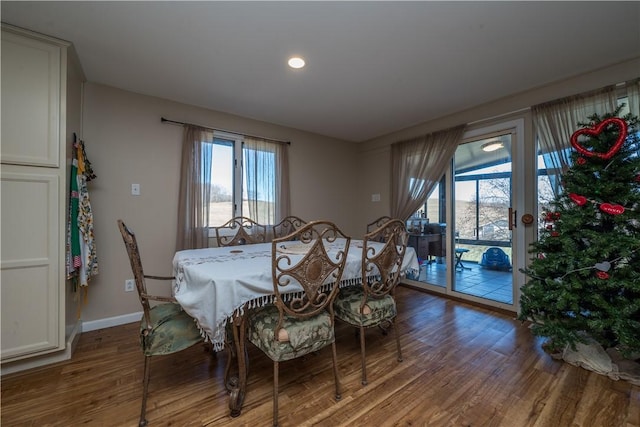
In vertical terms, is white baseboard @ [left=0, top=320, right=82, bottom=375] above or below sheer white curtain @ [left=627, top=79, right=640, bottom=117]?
below

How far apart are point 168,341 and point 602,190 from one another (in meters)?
3.02

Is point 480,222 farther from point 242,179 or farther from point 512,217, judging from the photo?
point 242,179

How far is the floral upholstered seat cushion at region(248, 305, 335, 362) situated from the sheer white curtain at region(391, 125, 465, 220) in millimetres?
2658

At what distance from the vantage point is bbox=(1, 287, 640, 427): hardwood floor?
4.83ft

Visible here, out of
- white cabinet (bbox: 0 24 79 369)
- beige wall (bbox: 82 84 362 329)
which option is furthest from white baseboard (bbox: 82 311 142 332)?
white cabinet (bbox: 0 24 79 369)

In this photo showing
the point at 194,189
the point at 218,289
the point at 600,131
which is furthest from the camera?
the point at 194,189

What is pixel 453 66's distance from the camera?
2352mm

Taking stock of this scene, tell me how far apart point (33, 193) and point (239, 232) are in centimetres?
156

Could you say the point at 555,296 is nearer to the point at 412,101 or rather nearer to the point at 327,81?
the point at 412,101

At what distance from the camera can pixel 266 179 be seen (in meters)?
3.68

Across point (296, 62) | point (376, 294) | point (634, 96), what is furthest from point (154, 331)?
point (634, 96)

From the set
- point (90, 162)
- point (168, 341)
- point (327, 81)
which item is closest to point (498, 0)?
point (327, 81)

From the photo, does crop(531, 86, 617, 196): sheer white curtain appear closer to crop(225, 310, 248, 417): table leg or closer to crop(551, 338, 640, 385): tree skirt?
crop(551, 338, 640, 385): tree skirt

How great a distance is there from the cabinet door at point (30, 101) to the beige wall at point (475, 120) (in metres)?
3.84
